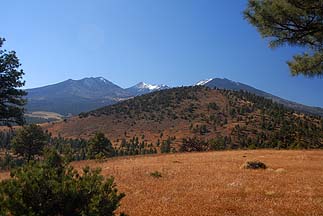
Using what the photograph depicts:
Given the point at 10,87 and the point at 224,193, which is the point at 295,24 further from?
the point at 10,87

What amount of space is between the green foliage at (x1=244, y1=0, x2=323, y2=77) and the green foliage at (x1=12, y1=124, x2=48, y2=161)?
54539 mm

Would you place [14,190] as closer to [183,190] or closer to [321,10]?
[183,190]

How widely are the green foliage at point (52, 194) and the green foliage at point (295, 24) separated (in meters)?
9.49

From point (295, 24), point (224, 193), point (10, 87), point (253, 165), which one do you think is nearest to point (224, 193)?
point (224, 193)

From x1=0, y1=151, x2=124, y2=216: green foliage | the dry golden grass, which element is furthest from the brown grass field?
x1=0, y1=151, x2=124, y2=216: green foliage

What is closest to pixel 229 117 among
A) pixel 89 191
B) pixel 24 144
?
pixel 24 144

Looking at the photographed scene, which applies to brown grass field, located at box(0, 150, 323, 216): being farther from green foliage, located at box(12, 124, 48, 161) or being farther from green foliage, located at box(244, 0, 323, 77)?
green foliage, located at box(12, 124, 48, 161)

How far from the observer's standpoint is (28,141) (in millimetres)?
61906

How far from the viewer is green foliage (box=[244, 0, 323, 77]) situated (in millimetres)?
12812

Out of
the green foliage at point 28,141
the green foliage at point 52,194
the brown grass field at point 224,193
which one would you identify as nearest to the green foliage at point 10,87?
the brown grass field at point 224,193

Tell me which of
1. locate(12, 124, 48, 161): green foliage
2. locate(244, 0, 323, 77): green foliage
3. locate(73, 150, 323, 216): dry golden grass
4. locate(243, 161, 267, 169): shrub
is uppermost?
locate(244, 0, 323, 77): green foliage

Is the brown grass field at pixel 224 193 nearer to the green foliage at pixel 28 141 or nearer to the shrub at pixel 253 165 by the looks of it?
the shrub at pixel 253 165

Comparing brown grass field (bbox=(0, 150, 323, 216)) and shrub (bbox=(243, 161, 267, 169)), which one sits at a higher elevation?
brown grass field (bbox=(0, 150, 323, 216))

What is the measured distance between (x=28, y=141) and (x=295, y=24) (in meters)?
56.8
